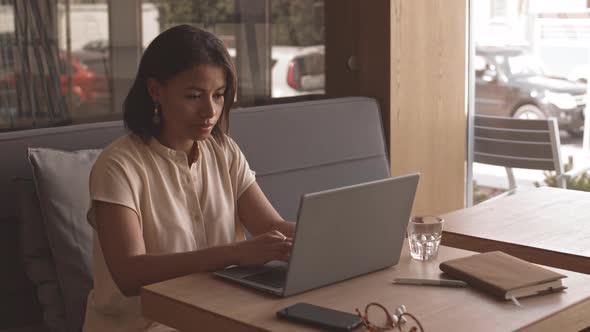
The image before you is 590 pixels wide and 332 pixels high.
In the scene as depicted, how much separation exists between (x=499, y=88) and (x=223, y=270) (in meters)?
2.64

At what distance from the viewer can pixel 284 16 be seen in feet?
11.4

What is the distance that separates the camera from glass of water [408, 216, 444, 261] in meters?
1.90

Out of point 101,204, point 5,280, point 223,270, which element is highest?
point 101,204

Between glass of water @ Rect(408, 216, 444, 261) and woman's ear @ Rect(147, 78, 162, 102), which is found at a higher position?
woman's ear @ Rect(147, 78, 162, 102)

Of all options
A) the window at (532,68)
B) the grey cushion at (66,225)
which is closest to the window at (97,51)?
the grey cushion at (66,225)

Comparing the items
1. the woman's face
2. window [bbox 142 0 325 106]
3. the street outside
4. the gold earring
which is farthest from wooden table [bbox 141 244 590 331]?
the street outside

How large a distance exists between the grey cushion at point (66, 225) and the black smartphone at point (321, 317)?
3.10ft

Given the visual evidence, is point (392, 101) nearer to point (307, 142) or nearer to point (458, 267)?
point (307, 142)

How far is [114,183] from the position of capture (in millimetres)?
1898

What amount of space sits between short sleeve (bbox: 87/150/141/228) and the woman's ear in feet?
0.60

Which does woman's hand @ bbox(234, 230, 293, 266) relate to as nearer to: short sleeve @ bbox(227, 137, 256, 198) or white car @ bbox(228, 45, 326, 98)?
short sleeve @ bbox(227, 137, 256, 198)

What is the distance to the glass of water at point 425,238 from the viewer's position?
6.24ft

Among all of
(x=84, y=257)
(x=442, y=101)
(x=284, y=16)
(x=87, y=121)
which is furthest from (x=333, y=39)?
(x=84, y=257)

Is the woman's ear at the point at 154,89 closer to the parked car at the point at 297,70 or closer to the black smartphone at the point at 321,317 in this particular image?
the black smartphone at the point at 321,317
